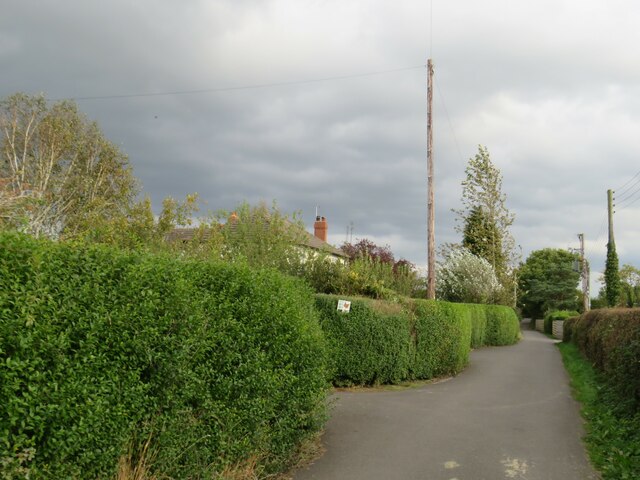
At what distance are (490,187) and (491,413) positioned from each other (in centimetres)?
3553

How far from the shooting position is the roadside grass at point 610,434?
7266 millimetres

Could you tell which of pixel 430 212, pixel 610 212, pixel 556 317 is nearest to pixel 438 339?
pixel 430 212

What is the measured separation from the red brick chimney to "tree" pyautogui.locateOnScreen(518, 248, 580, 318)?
128 ft

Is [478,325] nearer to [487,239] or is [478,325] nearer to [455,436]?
[487,239]

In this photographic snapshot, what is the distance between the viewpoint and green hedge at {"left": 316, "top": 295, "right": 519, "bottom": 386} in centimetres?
1388

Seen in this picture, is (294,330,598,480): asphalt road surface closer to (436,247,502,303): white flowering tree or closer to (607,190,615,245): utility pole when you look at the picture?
(436,247,502,303): white flowering tree

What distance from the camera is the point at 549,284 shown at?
88.1 m

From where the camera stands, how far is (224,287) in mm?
5996

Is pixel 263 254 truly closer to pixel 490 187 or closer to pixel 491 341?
pixel 491 341

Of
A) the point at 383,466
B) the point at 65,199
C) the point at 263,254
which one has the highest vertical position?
the point at 65,199

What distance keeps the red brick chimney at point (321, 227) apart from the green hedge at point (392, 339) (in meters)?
35.6

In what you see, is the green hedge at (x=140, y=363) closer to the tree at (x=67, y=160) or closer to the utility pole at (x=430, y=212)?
the utility pole at (x=430, y=212)

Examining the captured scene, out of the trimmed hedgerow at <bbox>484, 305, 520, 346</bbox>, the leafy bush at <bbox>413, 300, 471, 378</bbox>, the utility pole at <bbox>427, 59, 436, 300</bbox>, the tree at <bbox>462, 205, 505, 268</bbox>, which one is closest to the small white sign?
the leafy bush at <bbox>413, 300, 471, 378</bbox>


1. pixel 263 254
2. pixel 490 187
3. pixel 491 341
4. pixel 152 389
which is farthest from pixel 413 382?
pixel 490 187
